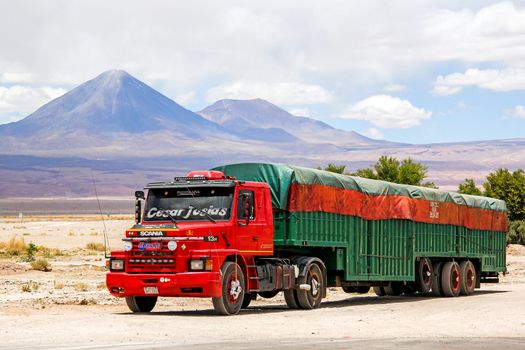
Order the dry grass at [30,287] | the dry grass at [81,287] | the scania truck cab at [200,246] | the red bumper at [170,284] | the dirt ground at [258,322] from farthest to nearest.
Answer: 1. the dry grass at [81,287]
2. the dry grass at [30,287]
3. the scania truck cab at [200,246]
4. the red bumper at [170,284]
5. the dirt ground at [258,322]

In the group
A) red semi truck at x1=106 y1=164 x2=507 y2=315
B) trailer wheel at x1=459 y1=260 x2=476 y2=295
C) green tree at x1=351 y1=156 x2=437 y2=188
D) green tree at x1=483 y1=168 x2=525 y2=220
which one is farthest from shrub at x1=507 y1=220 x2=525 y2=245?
red semi truck at x1=106 y1=164 x2=507 y2=315

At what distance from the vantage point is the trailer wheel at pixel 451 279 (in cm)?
3556

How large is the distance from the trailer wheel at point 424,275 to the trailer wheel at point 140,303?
11.2 meters

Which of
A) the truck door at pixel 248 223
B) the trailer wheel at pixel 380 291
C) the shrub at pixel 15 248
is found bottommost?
the trailer wheel at pixel 380 291

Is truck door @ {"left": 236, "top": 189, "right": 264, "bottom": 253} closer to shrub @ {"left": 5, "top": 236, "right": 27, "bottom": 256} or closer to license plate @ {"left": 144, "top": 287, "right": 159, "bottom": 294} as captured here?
license plate @ {"left": 144, "top": 287, "right": 159, "bottom": 294}

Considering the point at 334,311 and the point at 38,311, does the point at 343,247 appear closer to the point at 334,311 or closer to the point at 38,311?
the point at 334,311

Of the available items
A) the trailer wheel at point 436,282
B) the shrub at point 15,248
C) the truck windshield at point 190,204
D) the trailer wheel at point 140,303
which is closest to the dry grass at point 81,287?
the trailer wheel at point 140,303

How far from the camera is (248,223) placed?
25203 mm

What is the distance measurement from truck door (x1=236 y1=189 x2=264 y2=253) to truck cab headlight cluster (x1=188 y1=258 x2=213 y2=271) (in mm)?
1269

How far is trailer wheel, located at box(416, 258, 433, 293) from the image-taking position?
113 feet

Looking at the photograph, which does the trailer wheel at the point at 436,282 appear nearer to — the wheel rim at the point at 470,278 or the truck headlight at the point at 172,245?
the wheel rim at the point at 470,278

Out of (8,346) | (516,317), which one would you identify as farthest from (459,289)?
(8,346)

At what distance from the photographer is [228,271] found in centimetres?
2441

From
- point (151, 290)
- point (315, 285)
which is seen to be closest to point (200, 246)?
point (151, 290)
